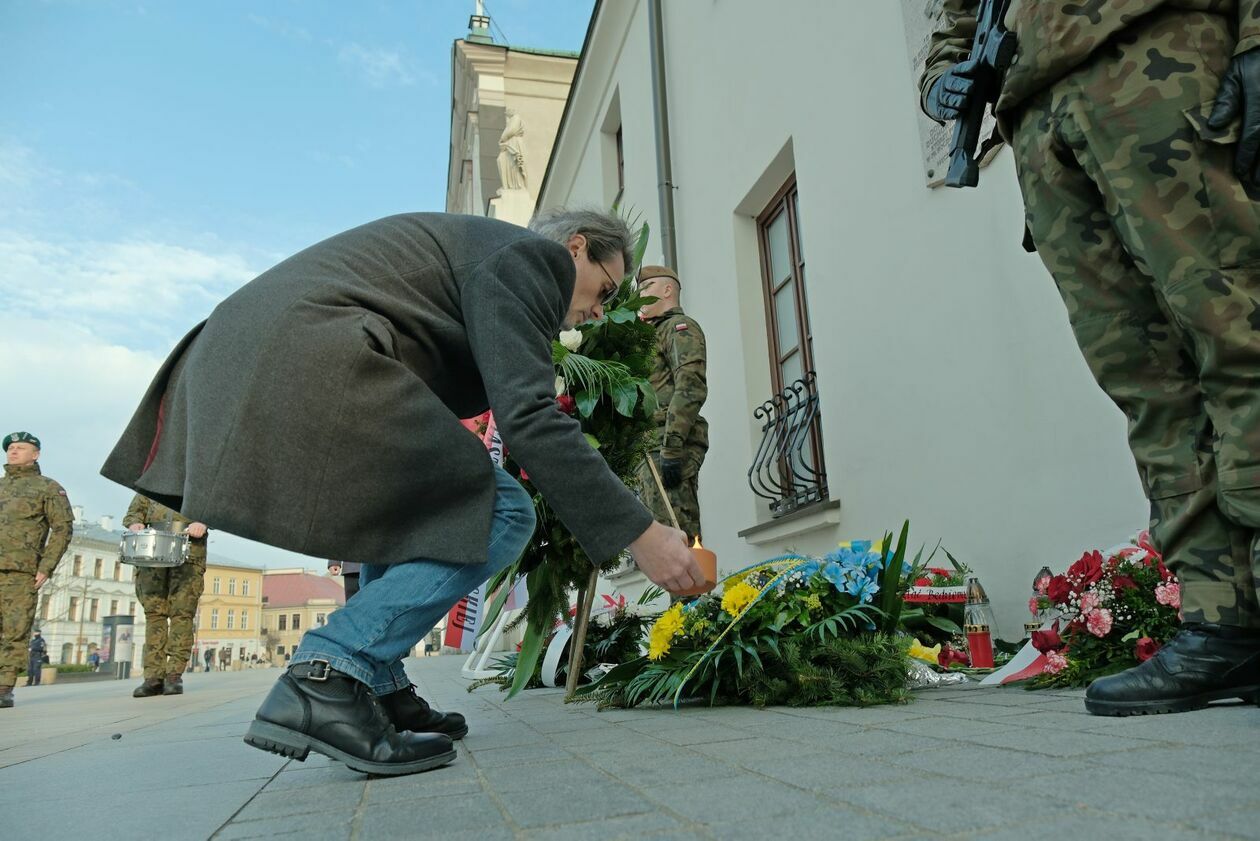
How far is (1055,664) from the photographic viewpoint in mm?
2537

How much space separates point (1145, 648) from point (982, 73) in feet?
5.24

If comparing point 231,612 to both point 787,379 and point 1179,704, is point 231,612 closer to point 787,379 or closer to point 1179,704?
point 787,379

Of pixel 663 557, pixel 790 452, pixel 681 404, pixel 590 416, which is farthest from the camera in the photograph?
pixel 790 452

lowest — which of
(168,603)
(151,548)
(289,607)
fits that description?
(168,603)

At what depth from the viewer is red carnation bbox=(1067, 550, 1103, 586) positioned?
2.55 m

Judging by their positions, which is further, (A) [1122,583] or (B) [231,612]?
(B) [231,612]

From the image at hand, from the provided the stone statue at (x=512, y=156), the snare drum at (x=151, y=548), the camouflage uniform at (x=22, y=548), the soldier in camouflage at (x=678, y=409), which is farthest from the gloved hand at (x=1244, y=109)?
the stone statue at (x=512, y=156)

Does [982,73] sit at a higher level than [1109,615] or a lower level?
higher

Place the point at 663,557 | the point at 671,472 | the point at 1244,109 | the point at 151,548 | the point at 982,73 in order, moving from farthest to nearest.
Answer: the point at 151,548 → the point at 671,472 → the point at 982,73 → the point at 663,557 → the point at 1244,109

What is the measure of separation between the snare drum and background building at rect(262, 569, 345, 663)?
81.7 metres

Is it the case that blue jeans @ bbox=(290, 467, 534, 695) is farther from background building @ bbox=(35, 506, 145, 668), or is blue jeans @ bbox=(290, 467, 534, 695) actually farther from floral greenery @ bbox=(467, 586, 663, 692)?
background building @ bbox=(35, 506, 145, 668)

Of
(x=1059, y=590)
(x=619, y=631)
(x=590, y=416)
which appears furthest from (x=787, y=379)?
(x=1059, y=590)

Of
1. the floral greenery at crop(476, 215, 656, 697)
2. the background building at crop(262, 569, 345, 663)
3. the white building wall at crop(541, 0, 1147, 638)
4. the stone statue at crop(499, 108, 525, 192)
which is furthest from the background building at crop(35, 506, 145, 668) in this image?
the floral greenery at crop(476, 215, 656, 697)

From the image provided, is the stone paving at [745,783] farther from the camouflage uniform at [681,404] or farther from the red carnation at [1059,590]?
the camouflage uniform at [681,404]
